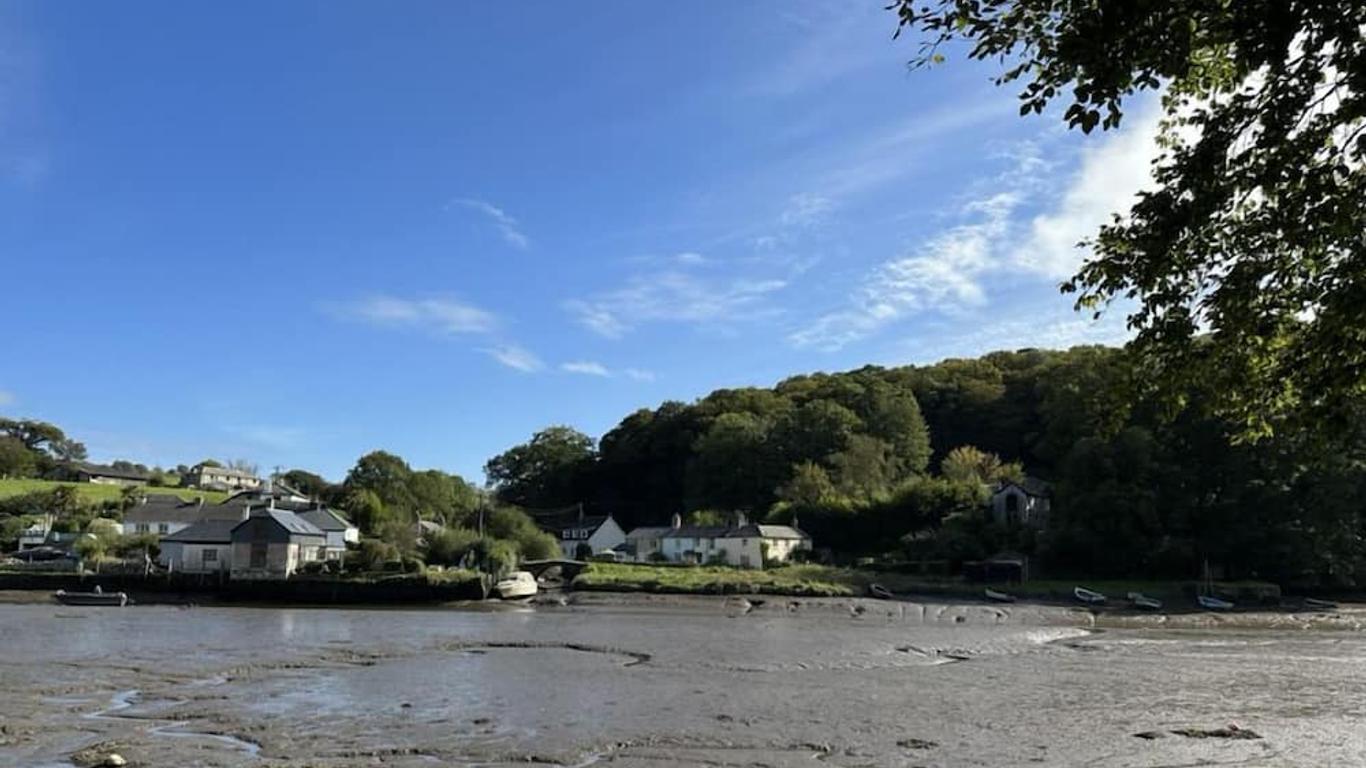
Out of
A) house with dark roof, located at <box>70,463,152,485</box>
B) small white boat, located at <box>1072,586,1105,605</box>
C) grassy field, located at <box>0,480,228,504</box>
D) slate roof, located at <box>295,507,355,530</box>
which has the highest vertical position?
house with dark roof, located at <box>70,463,152,485</box>

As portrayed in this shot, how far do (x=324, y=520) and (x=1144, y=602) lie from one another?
2177 inches

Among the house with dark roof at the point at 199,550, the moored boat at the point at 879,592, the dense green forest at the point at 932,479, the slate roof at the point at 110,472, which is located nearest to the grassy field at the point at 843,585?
the moored boat at the point at 879,592

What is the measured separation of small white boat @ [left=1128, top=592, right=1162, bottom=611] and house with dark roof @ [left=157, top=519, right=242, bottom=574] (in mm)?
54205

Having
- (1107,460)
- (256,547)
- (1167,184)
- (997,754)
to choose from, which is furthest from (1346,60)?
(256,547)

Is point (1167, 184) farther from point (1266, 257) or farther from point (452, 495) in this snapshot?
point (452, 495)

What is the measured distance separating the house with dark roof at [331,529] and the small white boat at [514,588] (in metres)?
16.8

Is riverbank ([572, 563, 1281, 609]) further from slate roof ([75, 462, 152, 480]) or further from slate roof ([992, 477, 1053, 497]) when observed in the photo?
slate roof ([75, 462, 152, 480])

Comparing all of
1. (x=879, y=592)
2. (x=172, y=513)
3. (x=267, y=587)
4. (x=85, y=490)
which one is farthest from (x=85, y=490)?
(x=879, y=592)

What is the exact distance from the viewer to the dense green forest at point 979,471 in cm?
5700

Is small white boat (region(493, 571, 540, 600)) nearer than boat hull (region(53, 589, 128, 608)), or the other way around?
boat hull (region(53, 589, 128, 608))

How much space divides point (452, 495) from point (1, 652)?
80.3m

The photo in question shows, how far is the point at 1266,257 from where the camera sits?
8.54 meters

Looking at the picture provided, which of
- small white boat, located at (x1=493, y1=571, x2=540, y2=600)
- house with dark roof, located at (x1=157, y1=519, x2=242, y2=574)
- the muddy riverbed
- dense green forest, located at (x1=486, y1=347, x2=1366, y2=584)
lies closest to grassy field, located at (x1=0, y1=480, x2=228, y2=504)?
house with dark roof, located at (x1=157, y1=519, x2=242, y2=574)

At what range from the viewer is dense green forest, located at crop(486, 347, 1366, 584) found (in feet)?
187
